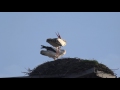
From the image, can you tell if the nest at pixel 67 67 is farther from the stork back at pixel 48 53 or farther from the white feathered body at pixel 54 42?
the stork back at pixel 48 53

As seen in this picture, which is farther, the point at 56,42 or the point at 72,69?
the point at 56,42

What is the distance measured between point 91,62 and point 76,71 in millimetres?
658

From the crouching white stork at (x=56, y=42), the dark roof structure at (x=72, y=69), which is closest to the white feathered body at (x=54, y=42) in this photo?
the crouching white stork at (x=56, y=42)

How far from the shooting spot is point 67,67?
8.38m

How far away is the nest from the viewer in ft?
26.5

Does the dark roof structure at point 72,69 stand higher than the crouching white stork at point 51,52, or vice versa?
the crouching white stork at point 51,52

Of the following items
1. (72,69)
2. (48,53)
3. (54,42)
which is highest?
(54,42)

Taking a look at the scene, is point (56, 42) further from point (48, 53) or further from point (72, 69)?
point (72, 69)

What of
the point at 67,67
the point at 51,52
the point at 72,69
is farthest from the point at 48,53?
the point at 72,69

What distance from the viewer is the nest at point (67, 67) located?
8.08 m

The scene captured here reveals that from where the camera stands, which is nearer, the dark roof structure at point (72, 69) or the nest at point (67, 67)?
the dark roof structure at point (72, 69)
